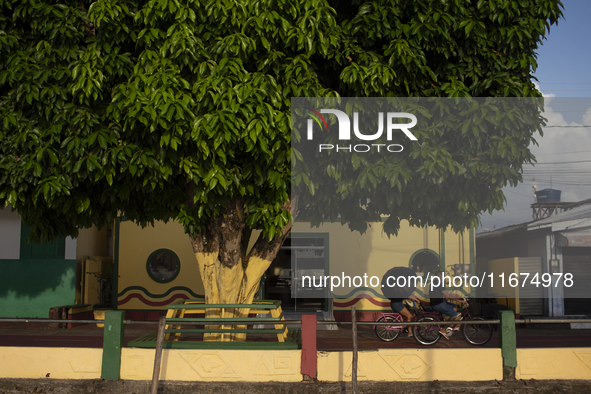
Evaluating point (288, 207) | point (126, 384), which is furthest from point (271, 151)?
point (126, 384)

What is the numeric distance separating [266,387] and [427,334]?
4828mm

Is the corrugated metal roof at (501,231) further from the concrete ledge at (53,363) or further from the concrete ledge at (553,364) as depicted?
the concrete ledge at (53,363)

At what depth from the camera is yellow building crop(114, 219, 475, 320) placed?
16.3 metres

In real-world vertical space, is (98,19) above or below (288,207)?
above

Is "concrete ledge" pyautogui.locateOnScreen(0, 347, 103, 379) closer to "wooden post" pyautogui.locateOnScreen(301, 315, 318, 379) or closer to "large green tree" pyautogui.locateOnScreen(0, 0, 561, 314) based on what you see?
"large green tree" pyautogui.locateOnScreen(0, 0, 561, 314)

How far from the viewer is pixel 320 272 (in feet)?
54.9

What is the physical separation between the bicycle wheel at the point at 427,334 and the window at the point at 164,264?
8.34m

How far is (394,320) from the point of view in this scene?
12.1m

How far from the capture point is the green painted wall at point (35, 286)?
601 inches

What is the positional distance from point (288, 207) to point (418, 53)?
3.50 m

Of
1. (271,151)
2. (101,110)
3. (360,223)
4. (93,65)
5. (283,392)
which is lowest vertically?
(283,392)

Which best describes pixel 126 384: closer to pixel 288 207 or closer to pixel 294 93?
pixel 288 207

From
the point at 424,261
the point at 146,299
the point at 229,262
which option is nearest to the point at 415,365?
the point at 229,262

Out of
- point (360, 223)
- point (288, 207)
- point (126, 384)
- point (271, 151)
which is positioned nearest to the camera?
point (271, 151)
